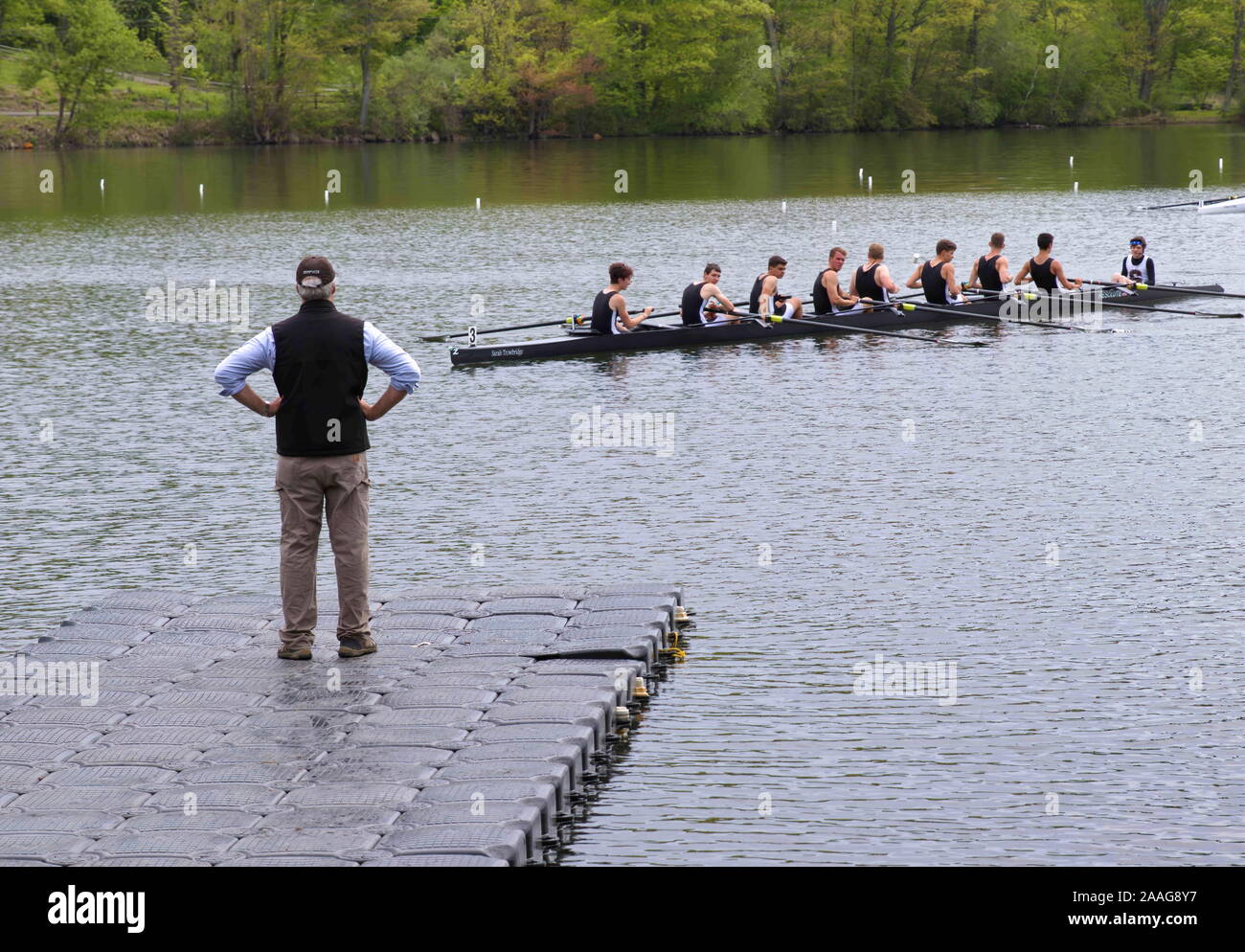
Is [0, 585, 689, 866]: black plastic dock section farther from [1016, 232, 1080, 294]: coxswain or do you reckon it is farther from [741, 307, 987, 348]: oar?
A: [1016, 232, 1080, 294]: coxswain

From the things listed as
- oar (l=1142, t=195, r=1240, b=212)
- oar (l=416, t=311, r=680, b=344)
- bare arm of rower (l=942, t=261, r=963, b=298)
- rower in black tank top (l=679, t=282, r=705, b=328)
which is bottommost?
oar (l=416, t=311, r=680, b=344)

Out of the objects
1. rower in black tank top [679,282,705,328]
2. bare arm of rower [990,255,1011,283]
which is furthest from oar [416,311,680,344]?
bare arm of rower [990,255,1011,283]

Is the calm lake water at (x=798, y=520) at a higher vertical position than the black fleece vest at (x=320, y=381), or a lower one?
lower

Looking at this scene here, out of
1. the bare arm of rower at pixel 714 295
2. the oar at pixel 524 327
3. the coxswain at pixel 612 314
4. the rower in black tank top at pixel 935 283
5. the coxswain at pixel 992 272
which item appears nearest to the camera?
the coxswain at pixel 612 314

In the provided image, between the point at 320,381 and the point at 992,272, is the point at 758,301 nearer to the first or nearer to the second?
the point at 992,272

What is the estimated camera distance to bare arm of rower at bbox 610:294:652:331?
1043 inches

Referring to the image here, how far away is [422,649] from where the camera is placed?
38.5 feet

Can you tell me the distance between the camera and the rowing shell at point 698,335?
87.0 feet

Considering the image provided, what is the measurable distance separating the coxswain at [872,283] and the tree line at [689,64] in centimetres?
7590

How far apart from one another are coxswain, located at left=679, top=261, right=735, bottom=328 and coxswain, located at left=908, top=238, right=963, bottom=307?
3.83 meters

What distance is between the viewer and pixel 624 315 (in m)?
26.6

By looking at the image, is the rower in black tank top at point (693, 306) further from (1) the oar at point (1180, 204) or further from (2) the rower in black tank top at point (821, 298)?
(1) the oar at point (1180, 204)

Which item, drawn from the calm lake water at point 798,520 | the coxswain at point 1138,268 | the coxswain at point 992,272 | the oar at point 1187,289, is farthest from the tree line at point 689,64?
the oar at point 1187,289

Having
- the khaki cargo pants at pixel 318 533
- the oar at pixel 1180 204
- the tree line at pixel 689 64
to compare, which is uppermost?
the tree line at pixel 689 64
